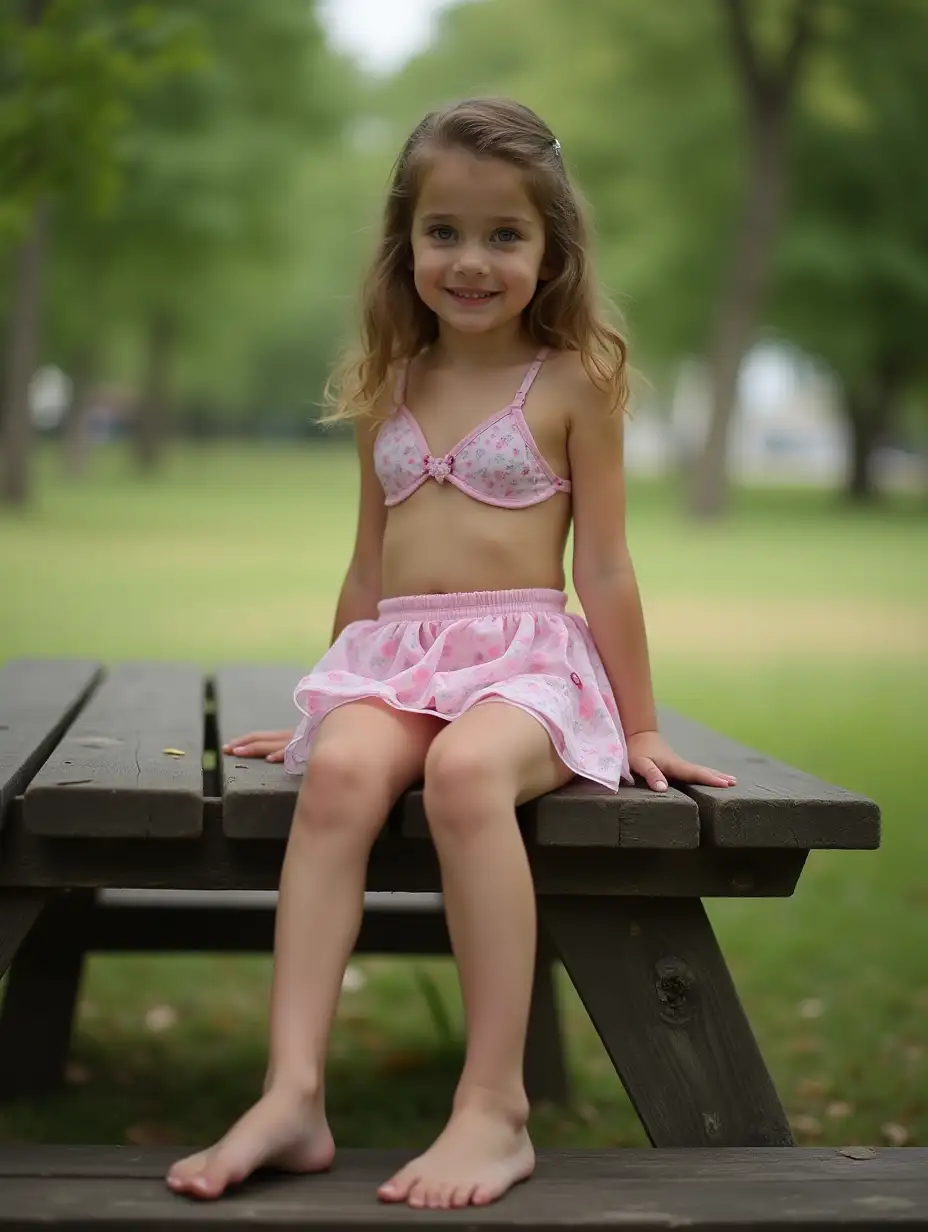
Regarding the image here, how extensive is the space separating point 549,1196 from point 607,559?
105 cm

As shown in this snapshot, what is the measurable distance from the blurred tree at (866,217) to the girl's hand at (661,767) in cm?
2044

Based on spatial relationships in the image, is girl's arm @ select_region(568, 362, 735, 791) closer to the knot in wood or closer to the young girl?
the young girl

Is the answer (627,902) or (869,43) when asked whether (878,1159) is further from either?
(869,43)

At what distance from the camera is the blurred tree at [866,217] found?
22500 mm

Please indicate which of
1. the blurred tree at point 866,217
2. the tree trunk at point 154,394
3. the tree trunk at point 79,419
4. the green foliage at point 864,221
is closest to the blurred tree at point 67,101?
the blurred tree at point 866,217

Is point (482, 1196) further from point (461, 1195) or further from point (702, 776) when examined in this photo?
point (702, 776)

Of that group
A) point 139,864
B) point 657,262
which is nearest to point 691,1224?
point 139,864

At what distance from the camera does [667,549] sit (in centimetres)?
1634

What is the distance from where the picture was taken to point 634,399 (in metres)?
2.81

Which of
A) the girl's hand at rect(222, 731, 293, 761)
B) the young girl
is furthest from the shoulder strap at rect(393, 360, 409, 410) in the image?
the girl's hand at rect(222, 731, 293, 761)

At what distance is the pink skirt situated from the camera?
2.39 meters

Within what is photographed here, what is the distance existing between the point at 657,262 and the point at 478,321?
2217cm

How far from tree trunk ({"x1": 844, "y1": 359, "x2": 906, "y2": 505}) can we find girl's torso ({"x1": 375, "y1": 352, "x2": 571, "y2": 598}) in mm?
25411

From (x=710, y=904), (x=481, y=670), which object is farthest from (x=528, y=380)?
(x=710, y=904)
